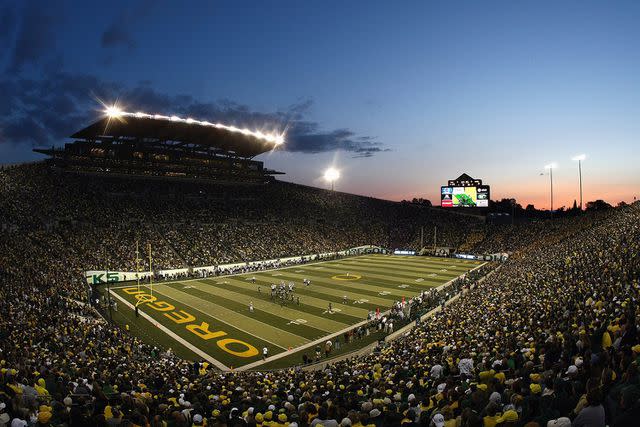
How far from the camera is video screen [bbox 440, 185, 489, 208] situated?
2474 inches

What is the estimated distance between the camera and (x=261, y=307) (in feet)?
92.7

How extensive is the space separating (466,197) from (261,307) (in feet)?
154

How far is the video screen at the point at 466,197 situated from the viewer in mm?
62844

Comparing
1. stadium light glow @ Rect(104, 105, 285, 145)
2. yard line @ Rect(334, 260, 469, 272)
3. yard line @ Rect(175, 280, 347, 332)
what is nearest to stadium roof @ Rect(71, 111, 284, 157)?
stadium light glow @ Rect(104, 105, 285, 145)

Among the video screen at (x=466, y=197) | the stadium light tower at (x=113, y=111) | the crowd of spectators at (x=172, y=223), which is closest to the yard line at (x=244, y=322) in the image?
the crowd of spectators at (x=172, y=223)

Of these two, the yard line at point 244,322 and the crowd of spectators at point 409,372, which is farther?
the yard line at point 244,322

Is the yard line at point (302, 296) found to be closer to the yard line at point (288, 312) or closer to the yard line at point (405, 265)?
the yard line at point (288, 312)

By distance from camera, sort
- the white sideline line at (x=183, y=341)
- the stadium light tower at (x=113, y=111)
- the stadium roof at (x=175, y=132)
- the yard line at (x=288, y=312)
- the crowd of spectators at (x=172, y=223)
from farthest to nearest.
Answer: the stadium roof at (x=175, y=132), the stadium light tower at (x=113, y=111), the crowd of spectators at (x=172, y=223), the yard line at (x=288, y=312), the white sideline line at (x=183, y=341)

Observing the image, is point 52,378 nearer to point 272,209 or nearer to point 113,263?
point 113,263

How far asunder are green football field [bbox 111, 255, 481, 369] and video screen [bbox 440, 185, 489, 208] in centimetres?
2022

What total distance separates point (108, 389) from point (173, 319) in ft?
57.0

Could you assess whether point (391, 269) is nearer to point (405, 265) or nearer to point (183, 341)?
point (405, 265)

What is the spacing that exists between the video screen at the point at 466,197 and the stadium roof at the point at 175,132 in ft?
98.8

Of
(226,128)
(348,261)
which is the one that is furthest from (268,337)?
(226,128)
